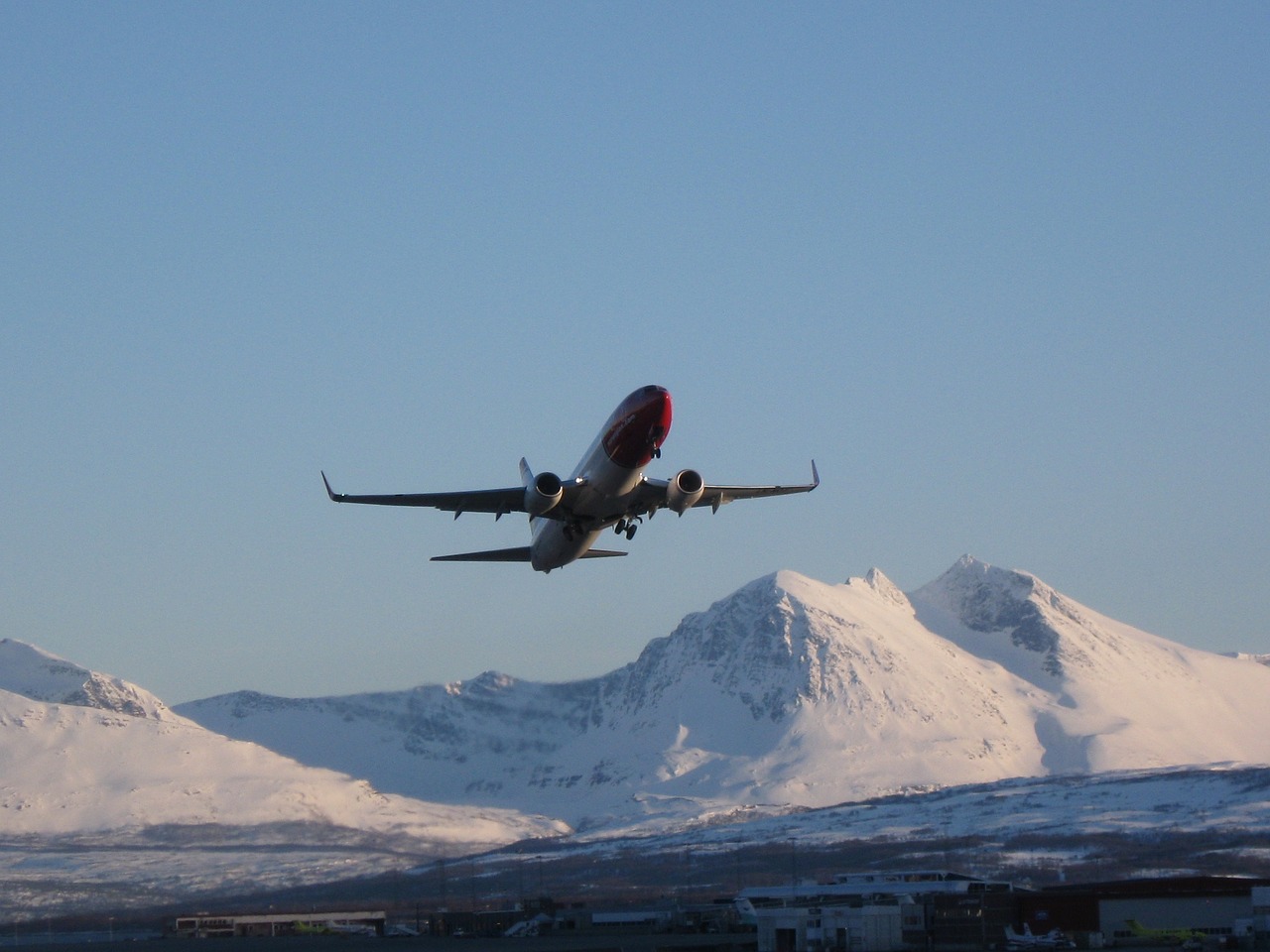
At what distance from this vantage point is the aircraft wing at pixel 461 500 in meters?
77.6

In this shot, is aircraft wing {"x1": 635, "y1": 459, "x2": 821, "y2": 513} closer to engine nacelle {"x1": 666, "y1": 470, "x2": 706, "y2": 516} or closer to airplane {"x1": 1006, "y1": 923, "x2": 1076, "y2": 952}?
engine nacelle {"x1": 666, "y1": 470, "x2": 706, "y2": 516}

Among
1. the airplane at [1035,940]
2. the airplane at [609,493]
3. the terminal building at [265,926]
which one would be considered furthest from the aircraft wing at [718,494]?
the terminal building at [265,926]

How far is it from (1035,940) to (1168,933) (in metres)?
9.42

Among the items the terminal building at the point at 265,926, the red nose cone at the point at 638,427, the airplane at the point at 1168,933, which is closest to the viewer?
the red nose cone at the point at 638,427

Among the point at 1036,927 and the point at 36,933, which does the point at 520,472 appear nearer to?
the point at 1036,927

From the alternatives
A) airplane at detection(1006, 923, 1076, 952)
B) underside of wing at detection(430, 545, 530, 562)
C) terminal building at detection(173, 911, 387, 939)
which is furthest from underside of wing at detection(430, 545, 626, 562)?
terminal building at detection(173, 911, 387, 939)

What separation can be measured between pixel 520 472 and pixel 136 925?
310 feet

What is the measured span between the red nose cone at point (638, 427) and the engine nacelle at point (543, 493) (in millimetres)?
2626

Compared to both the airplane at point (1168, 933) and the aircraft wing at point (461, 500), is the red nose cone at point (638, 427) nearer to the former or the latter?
the aircraft wing at point (461, 500)

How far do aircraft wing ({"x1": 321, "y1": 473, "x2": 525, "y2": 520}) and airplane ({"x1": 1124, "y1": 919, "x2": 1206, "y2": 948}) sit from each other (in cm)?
5020

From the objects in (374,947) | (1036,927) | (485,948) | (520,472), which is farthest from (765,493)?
(1036,927)

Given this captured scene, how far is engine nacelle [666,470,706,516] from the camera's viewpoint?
248 feet

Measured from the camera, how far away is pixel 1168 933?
113 metres

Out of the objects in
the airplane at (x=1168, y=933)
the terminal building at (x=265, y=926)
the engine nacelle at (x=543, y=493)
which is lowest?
the airplane at (x=1168, y=933)
